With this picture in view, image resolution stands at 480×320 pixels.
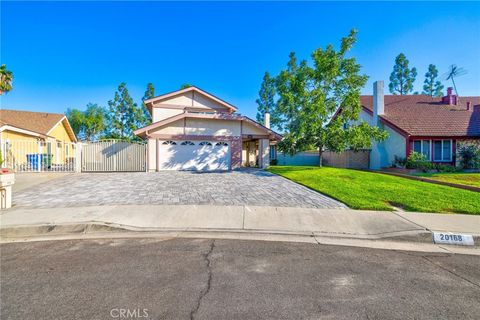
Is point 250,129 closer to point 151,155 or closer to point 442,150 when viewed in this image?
point 151,155

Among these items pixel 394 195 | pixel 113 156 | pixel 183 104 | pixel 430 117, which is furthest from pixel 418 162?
pixel 113 156

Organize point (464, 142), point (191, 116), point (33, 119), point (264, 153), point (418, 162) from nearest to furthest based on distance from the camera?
1. point (418, 162)
2. point (191, 116)
3. point (464, 142)
4. point (264, 153)
5. point (33, 119)

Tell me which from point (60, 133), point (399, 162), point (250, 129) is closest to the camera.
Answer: point (399, 162)

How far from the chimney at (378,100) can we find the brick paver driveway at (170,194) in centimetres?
1347

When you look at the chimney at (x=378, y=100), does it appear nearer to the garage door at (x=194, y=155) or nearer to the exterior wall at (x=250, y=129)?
the exterior wall at (x=250, y=129)

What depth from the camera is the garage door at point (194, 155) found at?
16.4 m

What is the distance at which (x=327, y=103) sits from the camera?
15.9 meters

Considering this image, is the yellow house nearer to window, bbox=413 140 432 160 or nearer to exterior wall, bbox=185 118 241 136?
exterior wall, bbox=185 118 241 136

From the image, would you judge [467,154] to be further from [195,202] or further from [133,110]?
[133,110]

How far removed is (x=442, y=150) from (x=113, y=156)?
83.2 ft

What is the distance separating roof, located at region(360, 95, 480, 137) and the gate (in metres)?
20.2

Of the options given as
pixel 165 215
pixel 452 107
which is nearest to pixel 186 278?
pixel 165 215

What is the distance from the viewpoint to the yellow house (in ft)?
50.2

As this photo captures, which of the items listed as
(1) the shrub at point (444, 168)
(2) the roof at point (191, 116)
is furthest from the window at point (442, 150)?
(2) the roof at point (191, 116)
